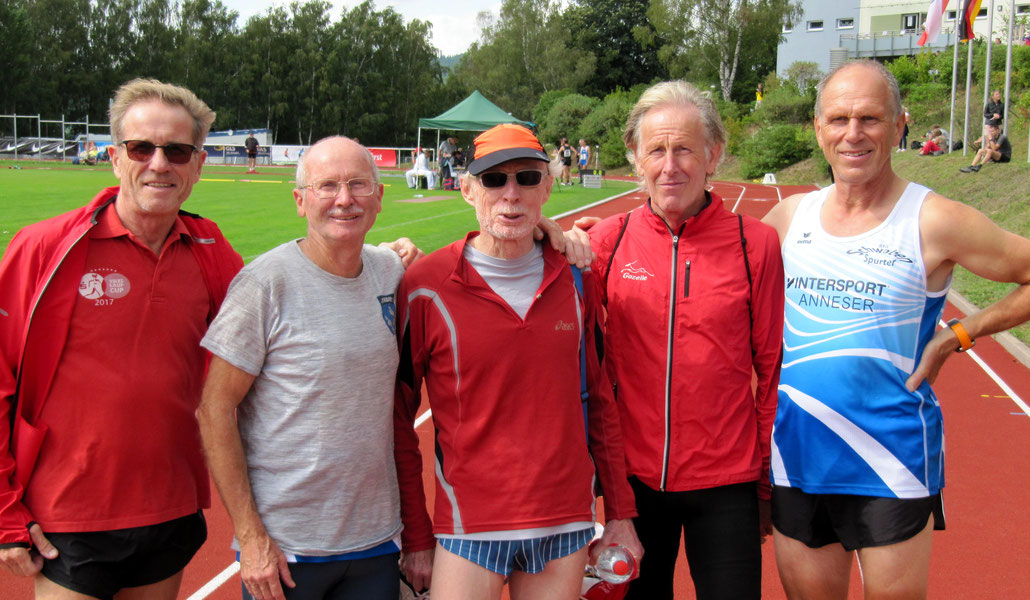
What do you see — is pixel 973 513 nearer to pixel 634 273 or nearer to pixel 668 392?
pixel 668 392

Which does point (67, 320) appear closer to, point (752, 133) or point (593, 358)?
point (593, 358)

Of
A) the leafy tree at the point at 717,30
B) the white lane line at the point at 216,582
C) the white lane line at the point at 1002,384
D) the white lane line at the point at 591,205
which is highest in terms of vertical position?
the leafy tree at the point at 717,30

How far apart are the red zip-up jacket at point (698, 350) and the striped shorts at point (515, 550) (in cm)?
45

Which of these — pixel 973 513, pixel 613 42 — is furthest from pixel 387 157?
pixel 973 513

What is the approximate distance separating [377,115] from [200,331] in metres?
67.4

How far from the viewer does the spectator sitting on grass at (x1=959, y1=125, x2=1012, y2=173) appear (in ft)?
73.6

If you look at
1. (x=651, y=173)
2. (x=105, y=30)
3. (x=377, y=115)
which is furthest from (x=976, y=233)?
(x=105, y=30)

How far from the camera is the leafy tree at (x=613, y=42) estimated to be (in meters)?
71.9

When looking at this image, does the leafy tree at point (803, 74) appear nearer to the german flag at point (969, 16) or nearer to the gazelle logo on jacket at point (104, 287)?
the german flag at point (969, 16)

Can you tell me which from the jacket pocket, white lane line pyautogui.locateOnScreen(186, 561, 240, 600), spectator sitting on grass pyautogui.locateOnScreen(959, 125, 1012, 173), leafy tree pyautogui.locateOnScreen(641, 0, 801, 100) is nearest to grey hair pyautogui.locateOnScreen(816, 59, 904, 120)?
the jacket pocket

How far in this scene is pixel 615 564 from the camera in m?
2.70

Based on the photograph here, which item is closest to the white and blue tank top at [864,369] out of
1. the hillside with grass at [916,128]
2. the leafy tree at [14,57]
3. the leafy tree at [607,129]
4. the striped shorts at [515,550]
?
the striped shorts at [515,550]

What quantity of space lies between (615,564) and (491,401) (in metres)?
0.73

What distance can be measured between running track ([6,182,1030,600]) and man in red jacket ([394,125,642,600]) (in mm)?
2017
